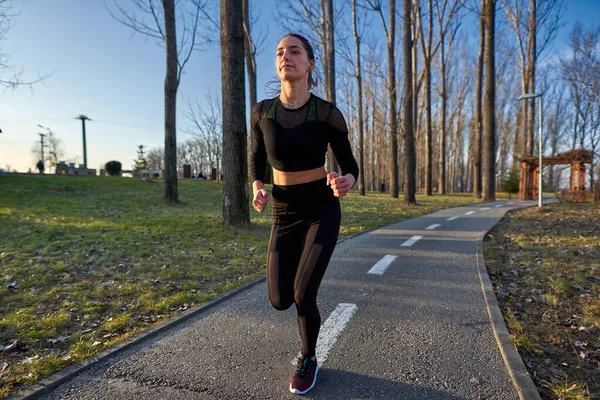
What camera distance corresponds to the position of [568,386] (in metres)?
2.35

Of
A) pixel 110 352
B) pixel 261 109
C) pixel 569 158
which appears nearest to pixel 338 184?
pixel 261 109

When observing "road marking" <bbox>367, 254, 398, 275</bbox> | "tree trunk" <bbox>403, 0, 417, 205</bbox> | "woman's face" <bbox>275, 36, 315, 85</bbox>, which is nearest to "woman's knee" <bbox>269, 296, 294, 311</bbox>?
"woman's face" <bbox>275, 36, 315, 85</bbox>

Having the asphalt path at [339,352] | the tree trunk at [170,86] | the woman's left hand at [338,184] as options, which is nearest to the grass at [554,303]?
the asphalt path at [339,352]

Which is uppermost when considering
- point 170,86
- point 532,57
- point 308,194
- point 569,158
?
point 532,57

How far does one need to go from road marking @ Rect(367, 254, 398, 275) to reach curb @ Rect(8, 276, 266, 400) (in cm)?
232

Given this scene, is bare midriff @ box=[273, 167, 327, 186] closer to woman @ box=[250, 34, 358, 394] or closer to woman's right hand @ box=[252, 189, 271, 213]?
woman @ box=[250, 34, 358, 394]

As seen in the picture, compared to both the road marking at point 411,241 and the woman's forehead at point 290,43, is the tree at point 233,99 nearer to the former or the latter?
the road marking at point 411,241

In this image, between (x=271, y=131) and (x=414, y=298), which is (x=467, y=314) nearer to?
(x=414, y=298)

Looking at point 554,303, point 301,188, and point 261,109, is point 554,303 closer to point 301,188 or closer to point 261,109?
point 301,188

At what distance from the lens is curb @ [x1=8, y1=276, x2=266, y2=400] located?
2.39m

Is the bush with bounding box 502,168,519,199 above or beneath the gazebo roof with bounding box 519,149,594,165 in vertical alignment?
beneath

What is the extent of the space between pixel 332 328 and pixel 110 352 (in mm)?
2035

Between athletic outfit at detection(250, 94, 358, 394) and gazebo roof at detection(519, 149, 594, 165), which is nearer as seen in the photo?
athletic outfit at detection(250, 94, 358, 394)

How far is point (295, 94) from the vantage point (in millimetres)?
2377
